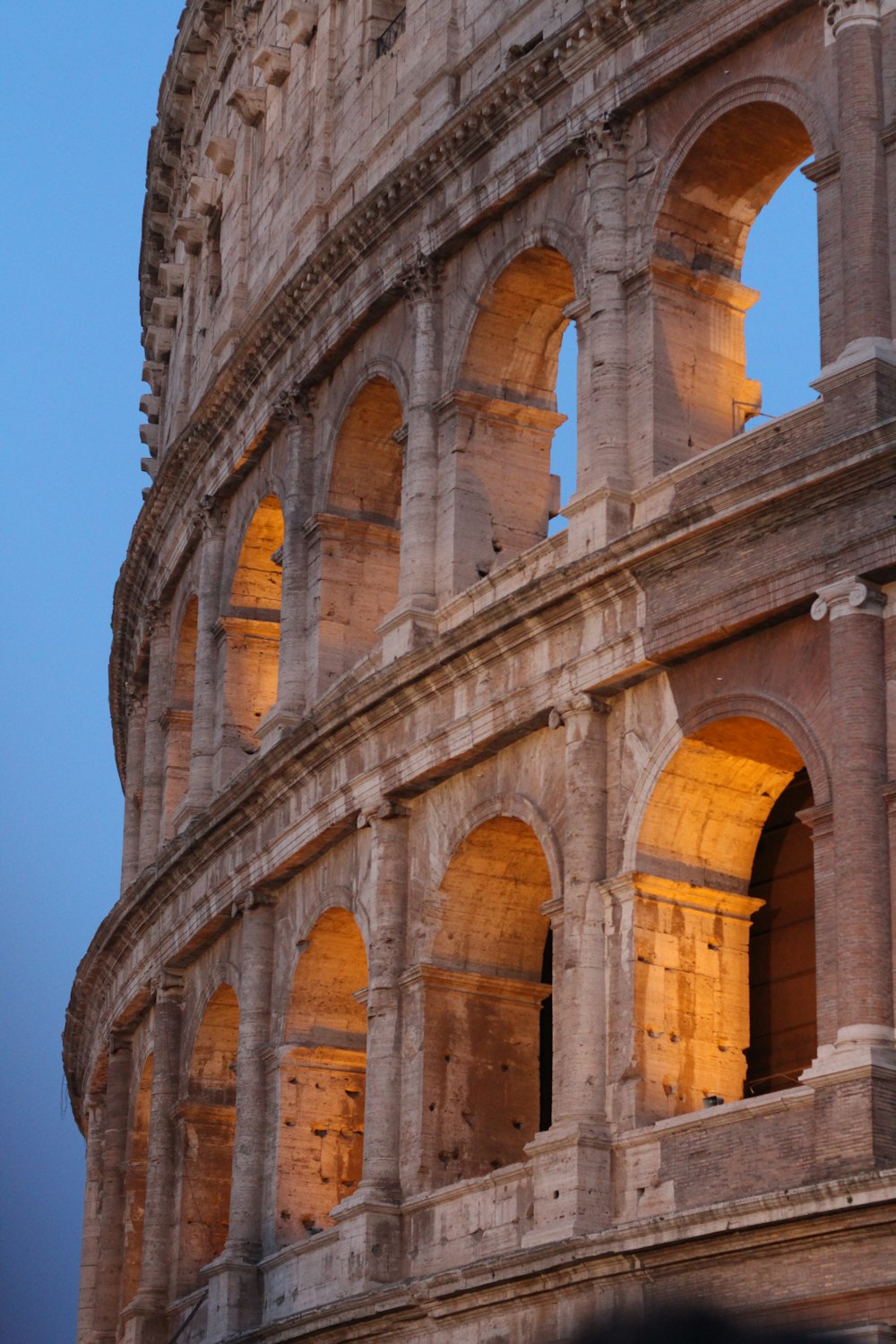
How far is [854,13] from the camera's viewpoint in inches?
624

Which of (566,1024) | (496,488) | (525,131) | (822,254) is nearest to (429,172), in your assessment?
(525,131)

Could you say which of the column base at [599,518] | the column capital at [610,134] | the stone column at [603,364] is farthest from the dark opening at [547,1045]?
the column capital at [610,134]

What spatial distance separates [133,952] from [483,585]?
9533 mm

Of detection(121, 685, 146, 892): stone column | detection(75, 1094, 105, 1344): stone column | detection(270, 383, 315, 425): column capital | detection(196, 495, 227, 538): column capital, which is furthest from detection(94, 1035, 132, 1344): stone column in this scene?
detection(270, 383, 315, 425): column capital

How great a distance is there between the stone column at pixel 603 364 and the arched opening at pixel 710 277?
0.33 meters

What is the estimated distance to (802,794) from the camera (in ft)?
56.9

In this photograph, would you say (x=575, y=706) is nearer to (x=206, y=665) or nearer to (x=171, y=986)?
(x=171, y=986)

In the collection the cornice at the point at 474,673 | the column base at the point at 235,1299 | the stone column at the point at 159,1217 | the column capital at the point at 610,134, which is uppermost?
the column capital at the point at 610,134

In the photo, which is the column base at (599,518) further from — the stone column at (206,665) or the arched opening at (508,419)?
the stone column at (206,665)

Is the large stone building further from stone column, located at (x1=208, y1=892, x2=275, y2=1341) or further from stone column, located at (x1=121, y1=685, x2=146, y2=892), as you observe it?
stone column, located at (x1=121, y1=685, x2=146, y2=892)

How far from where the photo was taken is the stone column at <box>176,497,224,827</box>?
24828mm

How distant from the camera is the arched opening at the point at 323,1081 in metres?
20.3

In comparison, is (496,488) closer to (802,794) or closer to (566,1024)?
(802,794)

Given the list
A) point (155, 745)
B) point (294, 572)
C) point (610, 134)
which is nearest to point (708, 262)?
point (610, 134)
